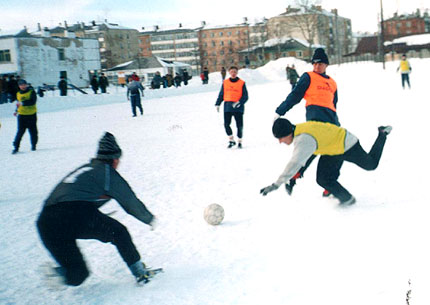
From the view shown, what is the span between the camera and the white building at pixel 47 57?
5303cm

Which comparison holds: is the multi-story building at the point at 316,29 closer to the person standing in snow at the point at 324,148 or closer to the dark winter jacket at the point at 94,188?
the person standing in snow at the point at 324,148

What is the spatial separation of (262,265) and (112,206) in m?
2.92

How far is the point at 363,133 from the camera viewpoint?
11008mm

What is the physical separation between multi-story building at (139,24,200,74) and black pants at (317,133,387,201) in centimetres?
11372

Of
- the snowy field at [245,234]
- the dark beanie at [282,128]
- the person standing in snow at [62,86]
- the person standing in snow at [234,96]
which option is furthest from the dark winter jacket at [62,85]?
the dark beanie at [282,128]

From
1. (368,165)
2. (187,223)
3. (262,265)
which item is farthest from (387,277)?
(187,223)

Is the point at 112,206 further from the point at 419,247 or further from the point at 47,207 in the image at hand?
the point at 419,247

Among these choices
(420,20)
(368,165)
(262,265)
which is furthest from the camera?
(420,20)

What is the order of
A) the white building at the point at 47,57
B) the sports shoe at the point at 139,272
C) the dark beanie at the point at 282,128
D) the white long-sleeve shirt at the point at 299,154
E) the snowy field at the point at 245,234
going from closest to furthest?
the snowy field at the point at 245,234, the sports shoe at the point at 139,272, the white long-sleeve shirt at the point at 299,154, the dark beanie at the point at 282,128, the white building at the point at 47,57

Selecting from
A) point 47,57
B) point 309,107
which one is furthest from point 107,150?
point 47,57

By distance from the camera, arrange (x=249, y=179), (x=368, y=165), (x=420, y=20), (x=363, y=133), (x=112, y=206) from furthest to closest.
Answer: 1. (x=420, y=20)
2. (x=363, y=133)
3. (x=249, y=179)
4. (x=112, y=206)
5. (x=368, y=165)

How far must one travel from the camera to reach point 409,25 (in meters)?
122

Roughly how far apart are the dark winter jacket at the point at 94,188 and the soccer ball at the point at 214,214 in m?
1.64

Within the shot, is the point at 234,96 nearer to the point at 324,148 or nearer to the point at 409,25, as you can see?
the point at 324,148
